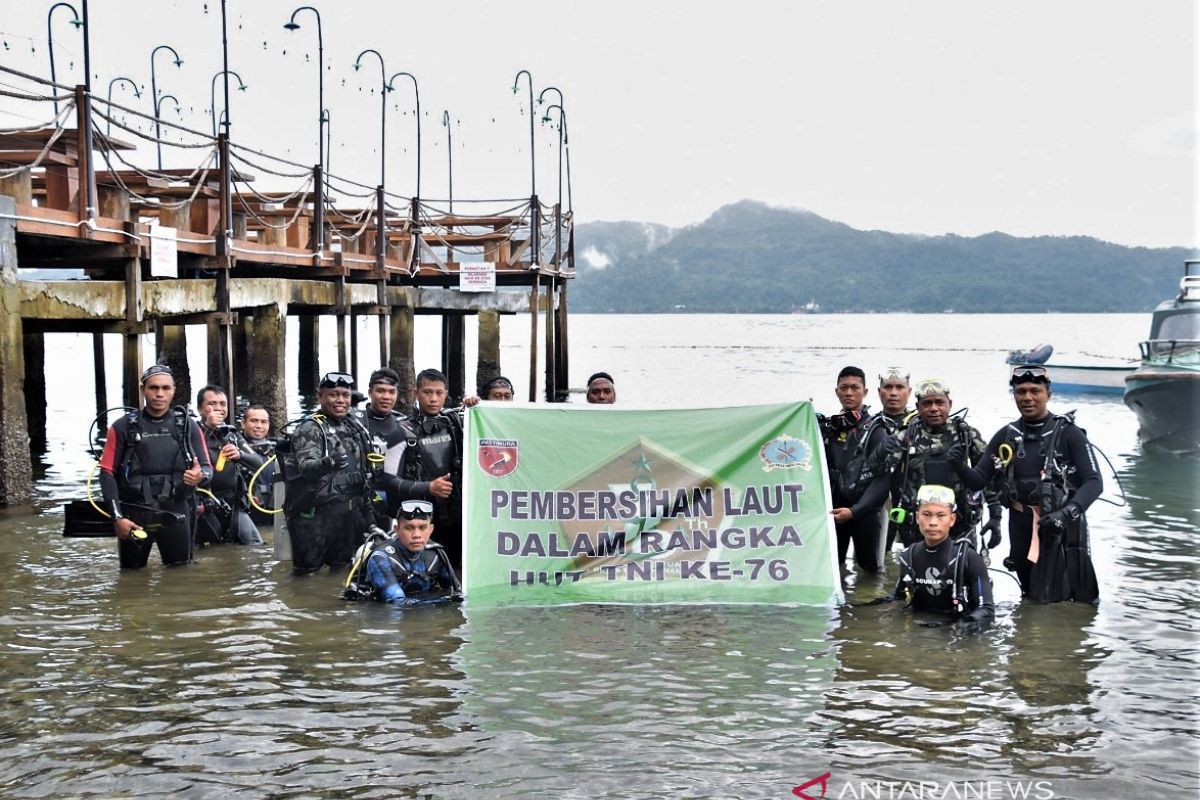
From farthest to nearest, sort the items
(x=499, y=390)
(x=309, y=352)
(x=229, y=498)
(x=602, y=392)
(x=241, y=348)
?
(x=309, y=352) < (x=241, y=348) < (x=229, y=498) < (x=602, y=392) < (x=499, y=390)

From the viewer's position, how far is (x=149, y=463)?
32.6 feet

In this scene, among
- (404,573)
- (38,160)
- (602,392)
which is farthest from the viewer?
(38,160)

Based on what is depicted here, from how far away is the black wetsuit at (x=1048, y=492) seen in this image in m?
8.77

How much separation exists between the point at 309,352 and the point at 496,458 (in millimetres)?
27747

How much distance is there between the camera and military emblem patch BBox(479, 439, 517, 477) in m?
9.70

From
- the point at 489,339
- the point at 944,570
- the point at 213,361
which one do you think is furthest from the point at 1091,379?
the point at 944,570

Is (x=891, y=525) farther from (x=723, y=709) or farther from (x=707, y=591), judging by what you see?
(x=723, y=709)

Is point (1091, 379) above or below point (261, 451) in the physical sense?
below

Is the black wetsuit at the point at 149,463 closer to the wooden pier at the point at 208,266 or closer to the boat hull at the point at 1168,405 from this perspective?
the wooden pier at the point at 208,266

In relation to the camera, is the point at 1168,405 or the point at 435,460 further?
the point at 1168,405

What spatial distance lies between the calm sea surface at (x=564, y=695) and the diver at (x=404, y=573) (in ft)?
0.48

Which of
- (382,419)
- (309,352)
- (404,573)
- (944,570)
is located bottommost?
(404,573)

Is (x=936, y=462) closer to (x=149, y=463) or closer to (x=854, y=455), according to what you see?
(x=854, y=455)

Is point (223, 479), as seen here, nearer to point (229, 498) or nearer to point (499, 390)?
point (229, 498)
